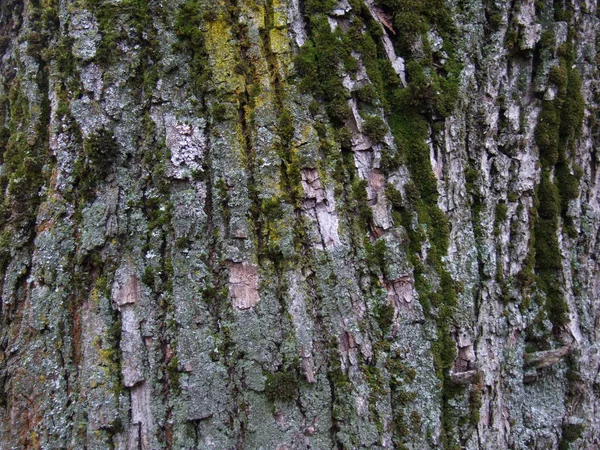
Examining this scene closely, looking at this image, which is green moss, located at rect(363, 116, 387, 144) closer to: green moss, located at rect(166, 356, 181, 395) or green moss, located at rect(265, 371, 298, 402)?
green moss, located at rect(265, 371, 298, 402)

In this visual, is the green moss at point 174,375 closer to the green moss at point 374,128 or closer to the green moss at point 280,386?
the green moss at point 280,386

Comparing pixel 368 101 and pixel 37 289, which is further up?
pixel 368 101

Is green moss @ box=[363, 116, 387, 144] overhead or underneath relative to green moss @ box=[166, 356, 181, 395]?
overhead

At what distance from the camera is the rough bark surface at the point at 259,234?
1.70 metres

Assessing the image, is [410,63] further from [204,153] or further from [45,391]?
[45,391]

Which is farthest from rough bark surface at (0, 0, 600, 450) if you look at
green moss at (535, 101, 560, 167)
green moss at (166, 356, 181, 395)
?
green moss at (535, 101, 560, 167)

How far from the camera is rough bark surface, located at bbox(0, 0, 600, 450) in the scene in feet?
5.57

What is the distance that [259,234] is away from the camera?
174 cm

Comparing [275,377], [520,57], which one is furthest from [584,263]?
[275,377]

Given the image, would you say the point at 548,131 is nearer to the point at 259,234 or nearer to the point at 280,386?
the point at 259,234

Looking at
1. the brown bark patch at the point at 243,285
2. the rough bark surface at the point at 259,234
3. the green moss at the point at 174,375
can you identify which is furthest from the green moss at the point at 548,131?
the green moss at the point at 174,375

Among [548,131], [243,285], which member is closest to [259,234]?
[243,285]

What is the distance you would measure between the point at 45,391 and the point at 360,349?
1.18 metres

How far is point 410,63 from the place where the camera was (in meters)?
2.02
